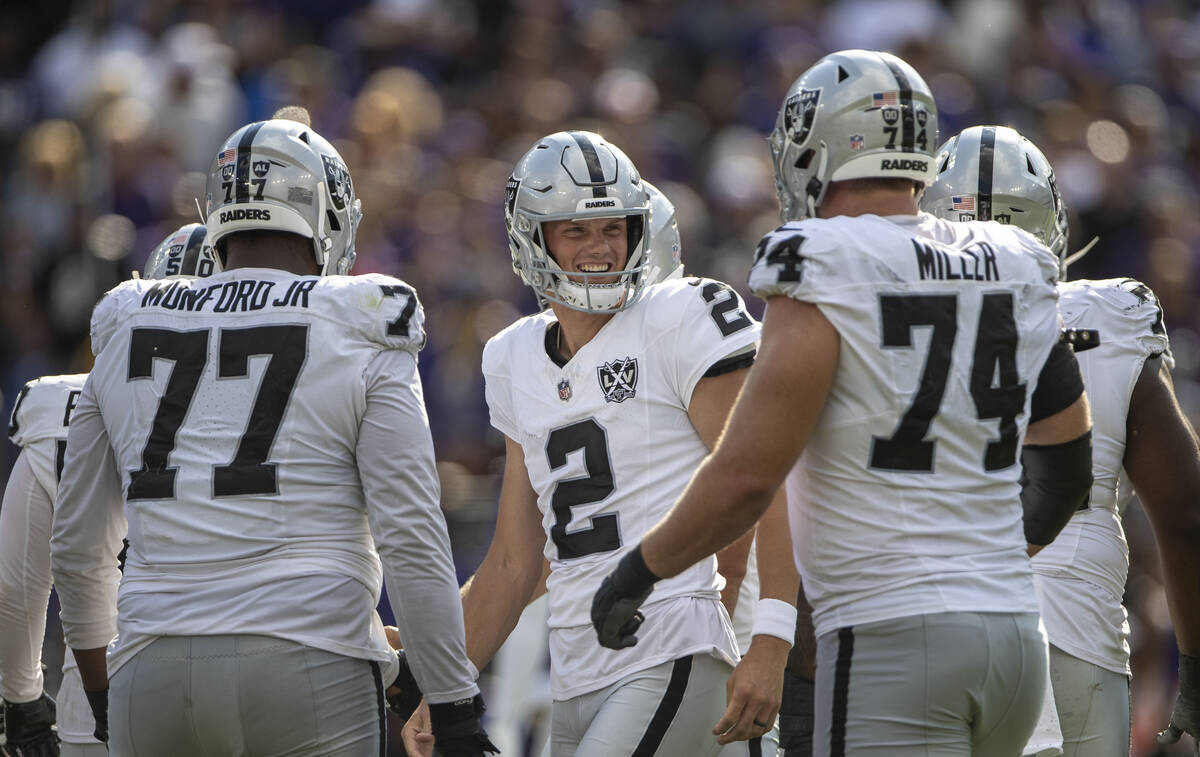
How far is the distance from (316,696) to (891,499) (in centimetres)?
138

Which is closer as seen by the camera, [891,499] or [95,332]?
[891,499]

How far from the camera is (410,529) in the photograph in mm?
3664

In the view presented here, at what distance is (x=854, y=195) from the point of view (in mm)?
3502

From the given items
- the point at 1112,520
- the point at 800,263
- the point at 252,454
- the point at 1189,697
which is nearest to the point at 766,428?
the point at 800,263

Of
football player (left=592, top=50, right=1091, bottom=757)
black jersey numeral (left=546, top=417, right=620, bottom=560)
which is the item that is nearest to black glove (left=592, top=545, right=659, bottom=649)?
football player (left=592, top=50, right=1091, bottom=757)

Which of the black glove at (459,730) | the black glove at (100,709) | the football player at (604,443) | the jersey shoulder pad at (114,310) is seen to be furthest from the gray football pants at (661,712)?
the jersey shoulder pad at (114,310)

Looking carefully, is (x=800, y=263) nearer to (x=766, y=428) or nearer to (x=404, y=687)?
(x=766, y=428)

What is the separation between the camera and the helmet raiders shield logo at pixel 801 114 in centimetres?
357

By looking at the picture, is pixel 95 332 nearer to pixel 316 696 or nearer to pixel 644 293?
pixel 316 696

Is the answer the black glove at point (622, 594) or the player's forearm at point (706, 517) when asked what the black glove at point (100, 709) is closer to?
the black glove at point (622, 594)

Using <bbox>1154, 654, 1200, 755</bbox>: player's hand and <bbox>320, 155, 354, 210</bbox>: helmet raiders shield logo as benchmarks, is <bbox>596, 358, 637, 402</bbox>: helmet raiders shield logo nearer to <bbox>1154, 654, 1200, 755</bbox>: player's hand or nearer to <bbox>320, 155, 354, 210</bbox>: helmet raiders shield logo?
<bbox>320, 155, 354, 210</bbox>: helmet raiders shield logo

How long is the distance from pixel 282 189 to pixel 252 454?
0.73 meters

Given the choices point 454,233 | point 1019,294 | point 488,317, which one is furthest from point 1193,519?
point 454,233

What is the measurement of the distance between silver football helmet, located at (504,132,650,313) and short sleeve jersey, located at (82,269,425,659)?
780 millimetres
